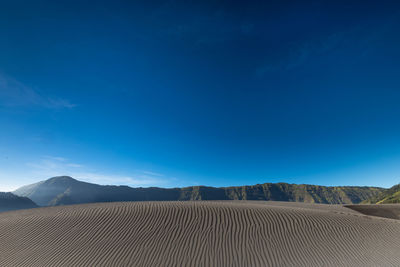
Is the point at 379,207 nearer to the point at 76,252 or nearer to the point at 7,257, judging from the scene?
the point at 76,252

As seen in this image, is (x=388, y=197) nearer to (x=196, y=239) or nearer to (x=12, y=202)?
(x=196, y=239)

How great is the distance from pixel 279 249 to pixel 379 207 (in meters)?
28.2

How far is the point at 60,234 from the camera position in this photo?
1270 centimetres

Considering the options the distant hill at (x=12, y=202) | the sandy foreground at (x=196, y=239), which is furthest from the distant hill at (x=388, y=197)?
the distant hill at (x=12, y=202)

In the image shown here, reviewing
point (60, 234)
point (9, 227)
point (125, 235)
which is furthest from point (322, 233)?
point (9, 227)

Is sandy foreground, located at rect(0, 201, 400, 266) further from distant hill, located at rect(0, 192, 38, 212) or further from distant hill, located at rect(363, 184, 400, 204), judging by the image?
distant hill, located at rect(0, 192, 38, 212)

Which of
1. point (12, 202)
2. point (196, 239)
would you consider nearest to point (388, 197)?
point (196, 239)

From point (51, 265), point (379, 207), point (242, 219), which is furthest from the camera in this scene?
point (379, 207)

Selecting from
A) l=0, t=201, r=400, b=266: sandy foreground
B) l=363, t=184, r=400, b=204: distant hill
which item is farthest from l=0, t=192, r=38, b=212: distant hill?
l=363, t=184, r=400, b=204: distant hill

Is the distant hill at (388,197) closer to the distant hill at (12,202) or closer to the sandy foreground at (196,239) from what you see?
the sandy foreground at (196,239)

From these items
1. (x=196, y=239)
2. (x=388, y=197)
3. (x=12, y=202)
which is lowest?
(x=196, y=239)

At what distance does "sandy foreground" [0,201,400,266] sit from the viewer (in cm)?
1013

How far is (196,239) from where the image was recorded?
465 inches

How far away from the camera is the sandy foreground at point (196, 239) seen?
33.2ft
